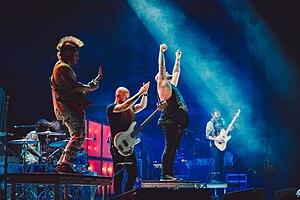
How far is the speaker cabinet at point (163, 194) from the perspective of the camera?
14.4ft

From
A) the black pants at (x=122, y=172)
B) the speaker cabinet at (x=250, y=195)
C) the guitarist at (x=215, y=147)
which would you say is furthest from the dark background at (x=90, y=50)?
the speaker cabinet at (x=250, y=195)

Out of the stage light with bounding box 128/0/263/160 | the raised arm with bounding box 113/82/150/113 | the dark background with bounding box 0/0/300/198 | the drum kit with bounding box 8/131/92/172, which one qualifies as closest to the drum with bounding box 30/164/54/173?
the drum kit with bounding box 8/131/92/172

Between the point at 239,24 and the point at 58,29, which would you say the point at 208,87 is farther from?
the point at 58,29

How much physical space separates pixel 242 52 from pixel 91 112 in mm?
5853

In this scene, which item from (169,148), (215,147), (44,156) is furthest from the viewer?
(215,147)

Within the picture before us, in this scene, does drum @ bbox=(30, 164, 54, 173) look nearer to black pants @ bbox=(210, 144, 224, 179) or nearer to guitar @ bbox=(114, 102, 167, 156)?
guitar @ bbox=(114, 102, 167, 156)

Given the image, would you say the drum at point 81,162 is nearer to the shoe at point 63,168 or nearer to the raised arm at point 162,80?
the raised arm at point 162,80

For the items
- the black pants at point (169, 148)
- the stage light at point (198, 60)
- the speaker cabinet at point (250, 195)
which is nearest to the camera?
the speaker cabinet at point (250, 195)

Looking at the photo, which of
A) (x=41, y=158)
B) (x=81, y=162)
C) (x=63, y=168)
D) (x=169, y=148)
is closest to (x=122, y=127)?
(x=169, y=148)

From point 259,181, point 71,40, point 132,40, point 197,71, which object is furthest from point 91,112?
point 71,40

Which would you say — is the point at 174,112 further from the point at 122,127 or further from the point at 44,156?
the point at 44,156

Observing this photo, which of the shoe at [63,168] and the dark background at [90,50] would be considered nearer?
the shoe at [63,168]

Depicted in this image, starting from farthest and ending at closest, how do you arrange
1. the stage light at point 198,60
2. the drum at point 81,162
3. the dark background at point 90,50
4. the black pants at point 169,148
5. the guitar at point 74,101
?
the dark background at point 90,50, the stage light at point 198,60, the drum at point 81,162, the black pants at point 169,148, the guitar at point 74,101

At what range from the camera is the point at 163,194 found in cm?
477
